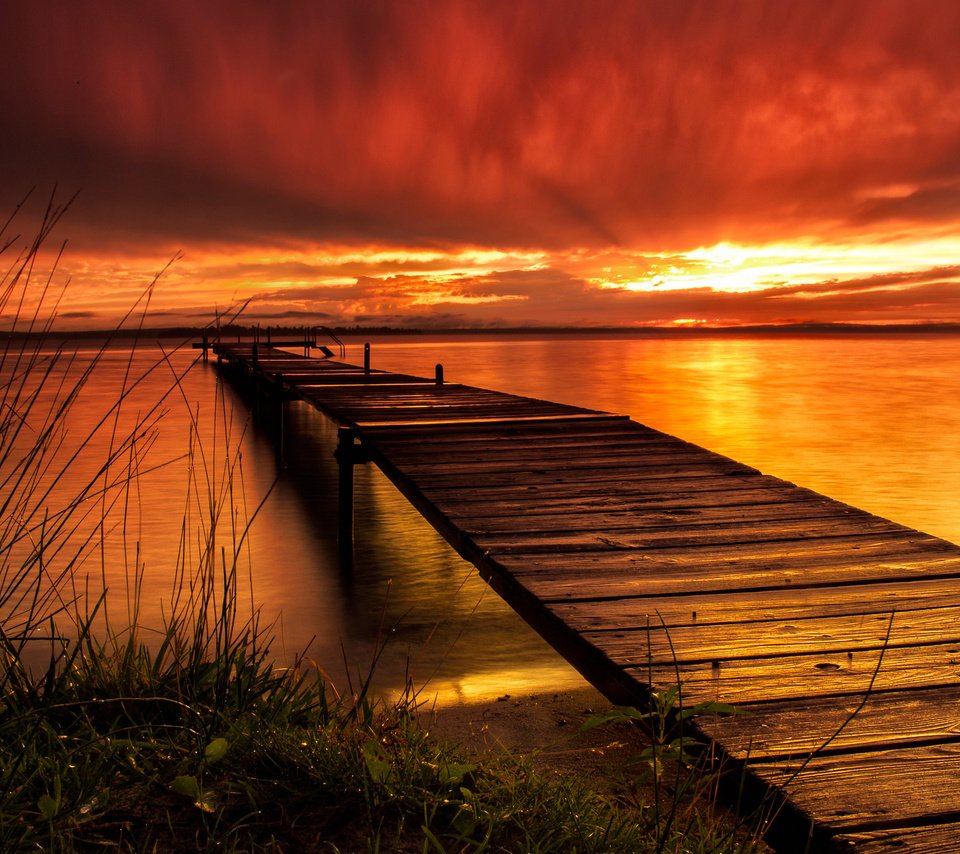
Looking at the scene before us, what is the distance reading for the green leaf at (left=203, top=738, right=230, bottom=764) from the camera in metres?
2.08

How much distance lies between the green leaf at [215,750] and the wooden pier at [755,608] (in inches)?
38.4

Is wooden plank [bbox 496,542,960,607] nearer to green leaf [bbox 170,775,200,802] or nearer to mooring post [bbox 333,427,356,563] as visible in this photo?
green leaf [bbox 170,775,200,802]

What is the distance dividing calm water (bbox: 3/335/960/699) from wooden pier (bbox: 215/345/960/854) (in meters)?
0.63

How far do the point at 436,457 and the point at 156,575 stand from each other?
221 cm

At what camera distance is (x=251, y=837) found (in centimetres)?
189

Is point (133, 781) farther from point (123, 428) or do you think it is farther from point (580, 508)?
point (123, 428)

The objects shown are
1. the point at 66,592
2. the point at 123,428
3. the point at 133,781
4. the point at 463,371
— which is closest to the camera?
the point at 133,781

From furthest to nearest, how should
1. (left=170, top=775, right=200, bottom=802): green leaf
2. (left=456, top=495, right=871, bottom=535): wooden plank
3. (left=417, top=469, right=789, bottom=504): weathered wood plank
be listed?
1. (left=417, top=469, right=789, bottom=504): weathered wood plank
2. (left=456, top=495, right=871, bottom=535): wooden plank
3. (left=170, top=775, right=200, bottom=802): green leaf

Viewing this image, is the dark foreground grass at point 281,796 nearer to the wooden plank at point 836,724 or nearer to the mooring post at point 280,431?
the wooden plank at point 836,724

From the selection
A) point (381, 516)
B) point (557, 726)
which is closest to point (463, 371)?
point (381, 516)

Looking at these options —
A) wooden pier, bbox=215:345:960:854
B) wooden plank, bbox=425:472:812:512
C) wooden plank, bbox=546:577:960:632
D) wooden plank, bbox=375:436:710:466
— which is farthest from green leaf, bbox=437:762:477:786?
wooden plank, bbox=375:436:710:466

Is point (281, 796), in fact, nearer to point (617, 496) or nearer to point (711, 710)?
point (711, 710)

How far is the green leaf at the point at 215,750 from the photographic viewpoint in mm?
2082

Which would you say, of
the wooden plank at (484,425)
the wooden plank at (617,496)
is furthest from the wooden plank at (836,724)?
the wooden plank at (484,425)
